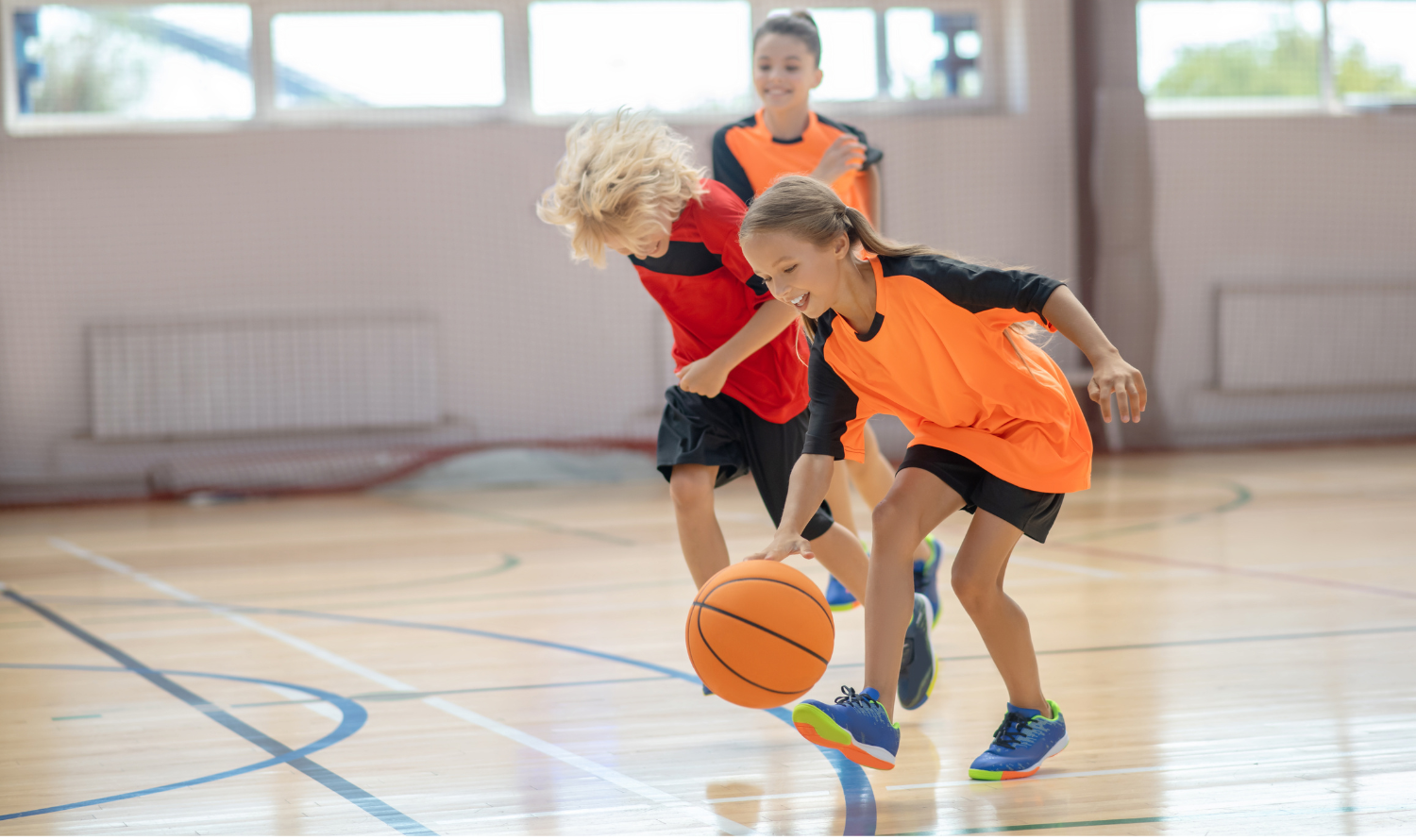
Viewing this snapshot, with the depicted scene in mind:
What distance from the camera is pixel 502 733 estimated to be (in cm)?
237

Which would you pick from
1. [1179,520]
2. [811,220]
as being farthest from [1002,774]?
[1179,520]

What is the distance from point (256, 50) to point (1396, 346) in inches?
277

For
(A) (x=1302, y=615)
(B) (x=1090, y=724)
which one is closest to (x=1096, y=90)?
(A) (x=1302, y=615)

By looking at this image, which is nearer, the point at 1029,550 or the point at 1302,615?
the point at 1302,615

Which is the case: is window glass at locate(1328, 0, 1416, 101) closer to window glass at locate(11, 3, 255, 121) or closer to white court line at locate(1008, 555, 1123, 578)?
white court line at locate(1008, 555, 1123, 578)

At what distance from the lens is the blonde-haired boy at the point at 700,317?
90.4 inches

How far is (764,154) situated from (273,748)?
165 centimetres

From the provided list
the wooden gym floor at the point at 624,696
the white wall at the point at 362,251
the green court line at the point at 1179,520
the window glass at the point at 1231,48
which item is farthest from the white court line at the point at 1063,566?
the window glass at the point at 1231,48

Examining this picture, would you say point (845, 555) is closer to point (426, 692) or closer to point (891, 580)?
point (891, 580)

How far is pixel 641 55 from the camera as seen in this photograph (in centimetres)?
816

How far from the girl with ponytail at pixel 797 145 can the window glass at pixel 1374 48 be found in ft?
22.2

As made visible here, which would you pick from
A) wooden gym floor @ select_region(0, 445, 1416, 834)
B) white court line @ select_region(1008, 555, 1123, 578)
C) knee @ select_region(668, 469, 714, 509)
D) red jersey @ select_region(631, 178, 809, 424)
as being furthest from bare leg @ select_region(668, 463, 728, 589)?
white court line @ select_region(1008, 555, 1123, 578)

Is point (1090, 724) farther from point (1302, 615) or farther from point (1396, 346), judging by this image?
point (1396, 346)

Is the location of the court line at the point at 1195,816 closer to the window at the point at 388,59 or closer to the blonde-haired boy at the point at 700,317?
the blonde-haired boy at the point at 700,317
